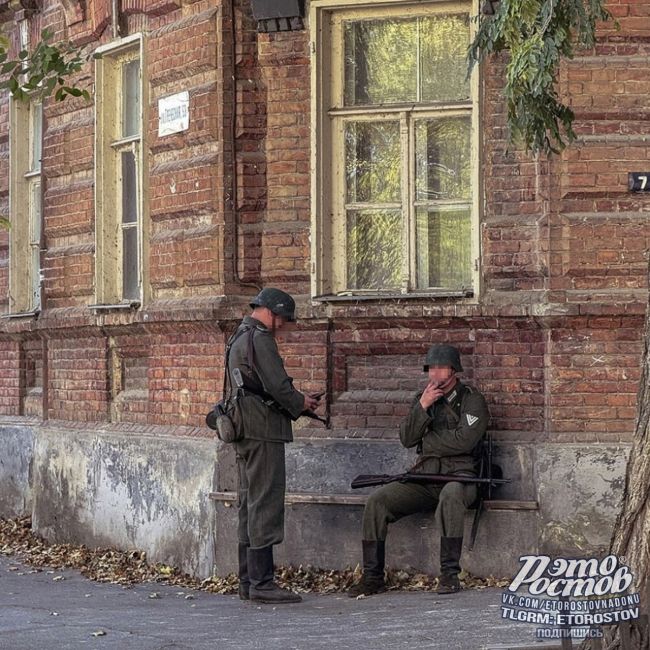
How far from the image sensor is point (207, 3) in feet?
37.9

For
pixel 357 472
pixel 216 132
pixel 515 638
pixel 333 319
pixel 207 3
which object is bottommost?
pixel 515 638

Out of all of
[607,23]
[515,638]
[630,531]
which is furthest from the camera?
[607,23]

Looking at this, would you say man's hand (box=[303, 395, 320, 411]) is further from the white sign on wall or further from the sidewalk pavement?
the white sign on wall

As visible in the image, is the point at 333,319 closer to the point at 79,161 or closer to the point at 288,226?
the point at 288,226

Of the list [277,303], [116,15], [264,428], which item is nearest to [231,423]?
[264,428]

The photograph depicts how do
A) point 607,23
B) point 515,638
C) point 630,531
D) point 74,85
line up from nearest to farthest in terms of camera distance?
point 630,531
point 515,638
point 607,23
point 74,85

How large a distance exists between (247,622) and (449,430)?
5.91 feet

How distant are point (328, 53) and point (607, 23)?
6.35ft

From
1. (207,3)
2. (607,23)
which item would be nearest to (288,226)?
(207,3)

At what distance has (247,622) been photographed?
9523 millimetres

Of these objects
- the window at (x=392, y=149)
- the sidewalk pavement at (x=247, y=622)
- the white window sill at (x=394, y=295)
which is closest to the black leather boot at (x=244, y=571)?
the sidewalk pavement at (x=247, y=622)

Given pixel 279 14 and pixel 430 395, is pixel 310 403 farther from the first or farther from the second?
pixel 279 14

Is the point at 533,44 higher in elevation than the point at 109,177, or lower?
higher

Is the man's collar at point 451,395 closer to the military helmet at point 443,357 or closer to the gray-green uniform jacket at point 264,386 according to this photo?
the military helmet at point 443,357
